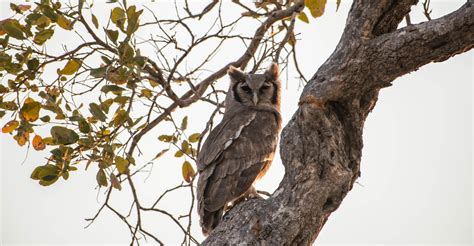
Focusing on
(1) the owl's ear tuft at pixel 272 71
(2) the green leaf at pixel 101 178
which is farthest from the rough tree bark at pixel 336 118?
(1) the owl's ear tuft at pixel 272 71

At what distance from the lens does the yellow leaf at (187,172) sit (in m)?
5.24

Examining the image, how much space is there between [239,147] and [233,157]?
0.14 metres

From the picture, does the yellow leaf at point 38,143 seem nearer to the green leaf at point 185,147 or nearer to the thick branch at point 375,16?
the green leaf at point 185,147

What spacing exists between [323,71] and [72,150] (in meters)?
1.86

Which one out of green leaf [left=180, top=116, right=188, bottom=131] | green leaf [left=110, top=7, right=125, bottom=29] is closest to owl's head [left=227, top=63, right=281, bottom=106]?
green leaf [left=180, top=116, right=188, bottom=131]

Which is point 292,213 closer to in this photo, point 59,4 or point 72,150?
point 72,150

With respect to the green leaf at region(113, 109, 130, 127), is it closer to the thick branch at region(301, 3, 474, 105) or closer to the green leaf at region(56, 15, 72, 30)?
the green leaf at region(56, 15, 72, 30)

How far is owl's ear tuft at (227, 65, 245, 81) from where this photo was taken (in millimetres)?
6000

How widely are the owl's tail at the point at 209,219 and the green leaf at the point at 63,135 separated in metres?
1.38

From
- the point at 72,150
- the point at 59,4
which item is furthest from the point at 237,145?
the point at 59,4

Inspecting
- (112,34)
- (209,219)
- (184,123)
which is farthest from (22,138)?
(209,219)

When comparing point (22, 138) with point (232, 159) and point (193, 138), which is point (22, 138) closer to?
point (193, 138)

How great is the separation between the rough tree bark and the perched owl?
4.11 ft

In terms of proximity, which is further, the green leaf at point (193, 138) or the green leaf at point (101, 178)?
the green leaf at point (193, 138)
